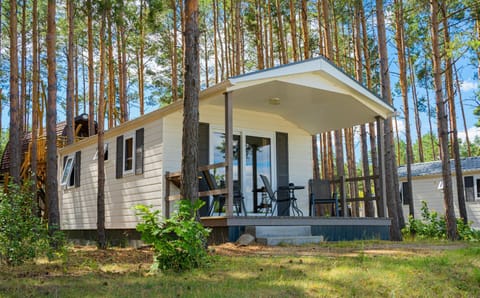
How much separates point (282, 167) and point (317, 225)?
8.12ft

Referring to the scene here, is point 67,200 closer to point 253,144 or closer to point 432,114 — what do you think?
point 253,144

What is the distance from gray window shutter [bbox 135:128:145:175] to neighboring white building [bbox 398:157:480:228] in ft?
35.8

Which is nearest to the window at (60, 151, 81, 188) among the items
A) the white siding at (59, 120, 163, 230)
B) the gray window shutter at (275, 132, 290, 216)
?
the white siding at (59, 120, 163, 230)

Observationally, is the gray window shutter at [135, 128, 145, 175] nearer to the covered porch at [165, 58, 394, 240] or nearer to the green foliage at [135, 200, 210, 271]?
the covered porch at [165, 58, 394, 240]

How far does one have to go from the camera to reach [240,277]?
15.3 feet

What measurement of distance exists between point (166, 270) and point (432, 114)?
26.9 m

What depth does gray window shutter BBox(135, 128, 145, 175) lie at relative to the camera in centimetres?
1019

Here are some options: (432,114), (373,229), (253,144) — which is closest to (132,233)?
(253,144)

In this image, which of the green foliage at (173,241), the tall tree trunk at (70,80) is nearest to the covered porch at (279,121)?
the green foliage at (173,241)

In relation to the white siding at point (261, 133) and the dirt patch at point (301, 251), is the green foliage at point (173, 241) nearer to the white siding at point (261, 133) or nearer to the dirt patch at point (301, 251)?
the dirt patch at point (301, 251)

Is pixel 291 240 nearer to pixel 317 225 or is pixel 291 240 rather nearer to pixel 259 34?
pixel 317 225

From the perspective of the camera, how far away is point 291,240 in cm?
807

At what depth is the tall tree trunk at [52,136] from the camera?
8805 mm

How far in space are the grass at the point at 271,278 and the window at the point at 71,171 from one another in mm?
7097
